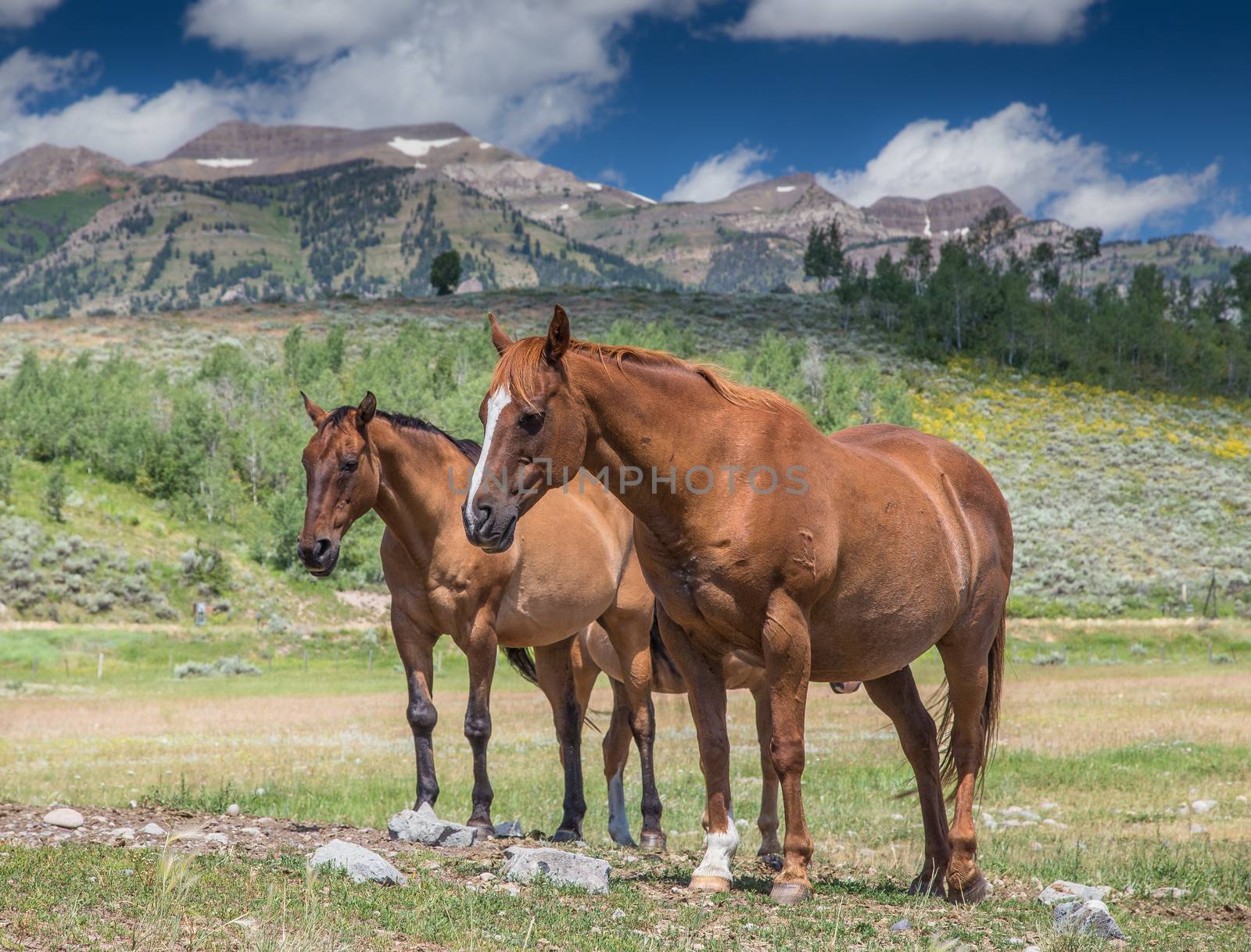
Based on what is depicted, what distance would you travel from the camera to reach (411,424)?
10.2 metres

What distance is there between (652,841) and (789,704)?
514 cm

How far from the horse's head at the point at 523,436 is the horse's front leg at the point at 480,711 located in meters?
3.37

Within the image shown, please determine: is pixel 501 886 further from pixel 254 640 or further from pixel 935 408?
pixel 935 408

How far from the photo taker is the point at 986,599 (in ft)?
26.7

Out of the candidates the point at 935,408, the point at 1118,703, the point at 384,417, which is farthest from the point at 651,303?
the point at 384,417

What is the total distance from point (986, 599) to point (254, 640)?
41.4 metres

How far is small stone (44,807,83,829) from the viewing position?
7996 mm

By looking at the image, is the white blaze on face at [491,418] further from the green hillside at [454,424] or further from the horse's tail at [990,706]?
the green hillside at [454,424]

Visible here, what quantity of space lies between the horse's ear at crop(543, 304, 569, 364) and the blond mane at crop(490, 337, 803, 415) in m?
0.04

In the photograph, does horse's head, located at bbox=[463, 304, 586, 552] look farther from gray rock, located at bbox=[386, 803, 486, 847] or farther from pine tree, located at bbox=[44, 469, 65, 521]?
pine tree, located at bbox=[44, 469, 65, 521]

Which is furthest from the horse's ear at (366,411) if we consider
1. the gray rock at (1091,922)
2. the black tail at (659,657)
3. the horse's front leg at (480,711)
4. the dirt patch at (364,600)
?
the dirt patch at (364,600)

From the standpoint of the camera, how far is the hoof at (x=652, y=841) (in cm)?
1091

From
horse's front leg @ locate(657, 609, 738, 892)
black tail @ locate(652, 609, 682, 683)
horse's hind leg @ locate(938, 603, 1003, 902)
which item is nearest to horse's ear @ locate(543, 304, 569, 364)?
horse's front leg @ locate(657, 609, 738, 892)

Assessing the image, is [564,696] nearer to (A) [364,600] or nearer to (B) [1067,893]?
(B) [1067,893]
